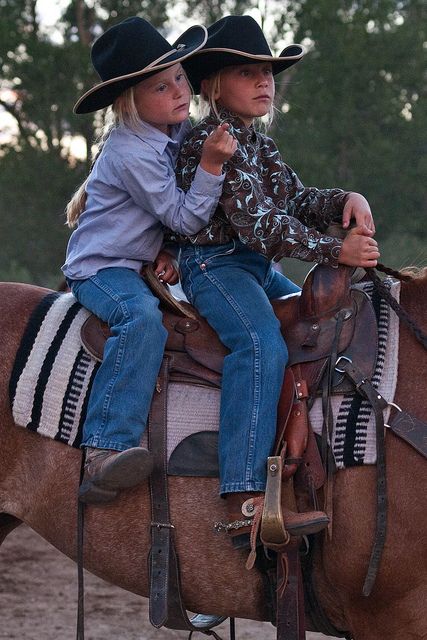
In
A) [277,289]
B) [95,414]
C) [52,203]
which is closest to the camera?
[95,414]

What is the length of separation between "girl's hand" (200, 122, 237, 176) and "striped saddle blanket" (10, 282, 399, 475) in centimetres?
66

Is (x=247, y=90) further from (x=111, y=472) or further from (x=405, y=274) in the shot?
(x=111, y=472)

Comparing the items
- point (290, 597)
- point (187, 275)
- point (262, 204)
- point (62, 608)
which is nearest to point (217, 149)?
point (262, 204)

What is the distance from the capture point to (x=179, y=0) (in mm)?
9617

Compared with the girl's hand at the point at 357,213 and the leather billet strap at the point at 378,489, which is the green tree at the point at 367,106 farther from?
the leather billet strap at the point at 378,489

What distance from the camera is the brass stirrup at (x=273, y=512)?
104 inches

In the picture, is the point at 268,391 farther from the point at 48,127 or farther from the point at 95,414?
the point at 48,127

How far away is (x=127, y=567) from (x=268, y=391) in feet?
2.47

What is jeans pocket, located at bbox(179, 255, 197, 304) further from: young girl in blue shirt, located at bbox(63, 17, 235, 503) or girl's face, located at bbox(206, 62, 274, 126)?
girl's face, located at bbox(206, 62, 274, 126)

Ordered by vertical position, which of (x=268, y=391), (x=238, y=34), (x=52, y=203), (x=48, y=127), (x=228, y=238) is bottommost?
(x=52, y=203)

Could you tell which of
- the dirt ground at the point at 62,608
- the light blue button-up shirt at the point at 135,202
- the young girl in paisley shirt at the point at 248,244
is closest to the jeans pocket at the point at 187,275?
the young girl in paisley shirt at the point at 248,244

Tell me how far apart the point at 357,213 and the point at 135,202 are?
29.6 inches

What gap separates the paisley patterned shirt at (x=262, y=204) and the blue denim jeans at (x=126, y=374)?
338 millimetres

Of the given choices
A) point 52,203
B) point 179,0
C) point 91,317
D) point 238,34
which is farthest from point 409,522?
point 179,0
